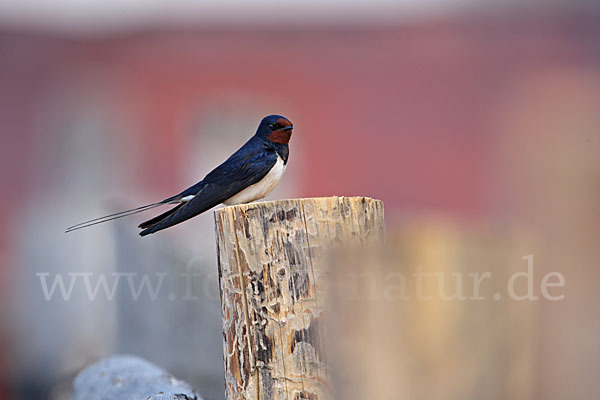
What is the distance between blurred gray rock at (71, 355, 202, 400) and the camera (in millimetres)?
2617

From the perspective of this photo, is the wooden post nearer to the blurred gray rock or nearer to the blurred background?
the blurred gray rock

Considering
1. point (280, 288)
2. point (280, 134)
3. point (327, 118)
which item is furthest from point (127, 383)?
point (327, 118)

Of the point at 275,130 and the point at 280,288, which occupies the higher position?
the point at 275,130

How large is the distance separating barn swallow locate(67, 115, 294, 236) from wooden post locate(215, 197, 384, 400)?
1.20 m

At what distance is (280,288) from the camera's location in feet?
6.19

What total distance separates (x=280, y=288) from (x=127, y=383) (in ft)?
3.87

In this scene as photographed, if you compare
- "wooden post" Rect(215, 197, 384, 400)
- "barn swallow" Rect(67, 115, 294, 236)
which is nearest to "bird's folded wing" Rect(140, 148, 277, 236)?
"barn swallow" Rect(67, 115, 294, 236)

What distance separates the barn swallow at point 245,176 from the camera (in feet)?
10.7

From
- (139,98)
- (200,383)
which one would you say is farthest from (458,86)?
(200,383)

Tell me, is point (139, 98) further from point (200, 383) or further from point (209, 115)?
point (200, 383)

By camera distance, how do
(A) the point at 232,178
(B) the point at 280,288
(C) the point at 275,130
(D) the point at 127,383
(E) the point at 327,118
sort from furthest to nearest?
1. (E) the point at 327,118
2. (C) the point at 275,130
3. (A) the point at 232,178
4. (D) the point at 127,383
5. (B) the point at 280,288

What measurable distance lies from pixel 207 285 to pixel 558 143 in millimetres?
4634

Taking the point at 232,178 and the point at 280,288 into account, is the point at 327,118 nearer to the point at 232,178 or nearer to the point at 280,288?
the point at 232,178

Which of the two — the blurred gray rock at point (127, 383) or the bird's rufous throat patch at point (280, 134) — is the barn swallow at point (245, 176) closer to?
the bird's rufous throat patch at point (280, 134)
